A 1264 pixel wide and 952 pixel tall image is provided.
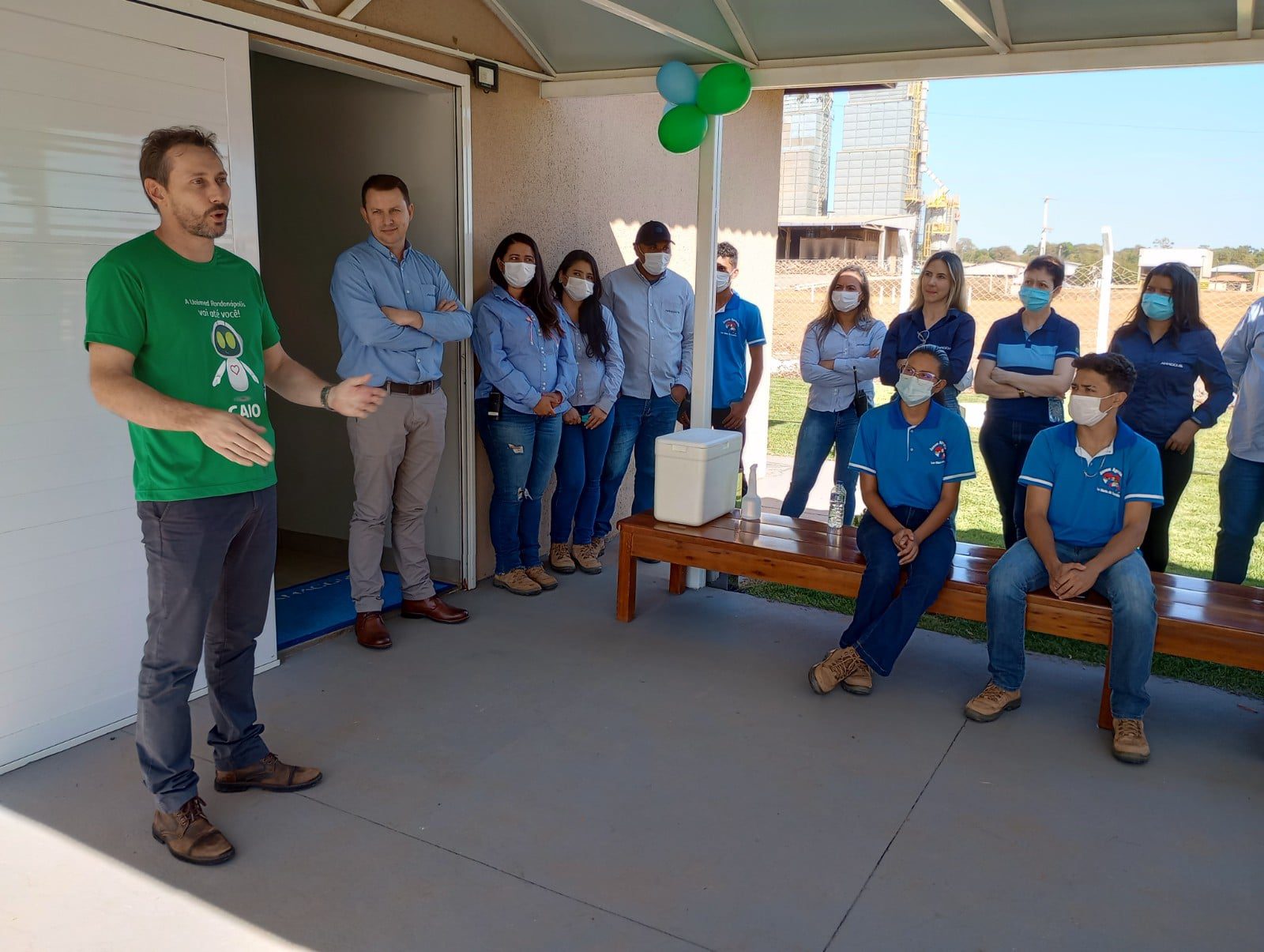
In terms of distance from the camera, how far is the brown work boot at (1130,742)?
319cm

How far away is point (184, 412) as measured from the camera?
211 centimetres

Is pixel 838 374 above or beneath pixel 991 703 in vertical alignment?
above

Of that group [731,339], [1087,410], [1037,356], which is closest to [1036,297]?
[1037,356]

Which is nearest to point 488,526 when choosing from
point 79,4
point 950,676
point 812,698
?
point 812,698

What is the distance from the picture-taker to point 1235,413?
407 centimetres

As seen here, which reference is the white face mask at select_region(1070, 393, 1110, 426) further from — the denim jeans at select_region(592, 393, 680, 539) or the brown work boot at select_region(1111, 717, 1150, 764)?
the denim jeans at select_region(592, 393, 680, 539)

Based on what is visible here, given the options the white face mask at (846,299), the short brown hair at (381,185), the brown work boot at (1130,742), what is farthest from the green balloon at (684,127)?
the brown work boot at (1130,742)

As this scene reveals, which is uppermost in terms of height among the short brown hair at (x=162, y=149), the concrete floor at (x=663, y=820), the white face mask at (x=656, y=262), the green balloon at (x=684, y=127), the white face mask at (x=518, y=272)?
the green balloon at (x=684, y=127)

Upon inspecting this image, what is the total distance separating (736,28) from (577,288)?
139 cm

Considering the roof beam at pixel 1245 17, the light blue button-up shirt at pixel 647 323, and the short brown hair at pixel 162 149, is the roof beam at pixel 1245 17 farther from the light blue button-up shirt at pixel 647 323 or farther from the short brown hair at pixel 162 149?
the short brown hair at pixel 162 149

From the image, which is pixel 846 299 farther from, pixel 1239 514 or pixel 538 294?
pixel 1239 514

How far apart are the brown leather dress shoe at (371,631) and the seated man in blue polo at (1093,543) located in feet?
7.76

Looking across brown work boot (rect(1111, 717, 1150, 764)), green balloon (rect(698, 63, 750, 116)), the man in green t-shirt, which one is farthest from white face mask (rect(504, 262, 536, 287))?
brown work boot (rect(1111, 717, 1150, 764))

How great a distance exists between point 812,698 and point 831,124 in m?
29.5
